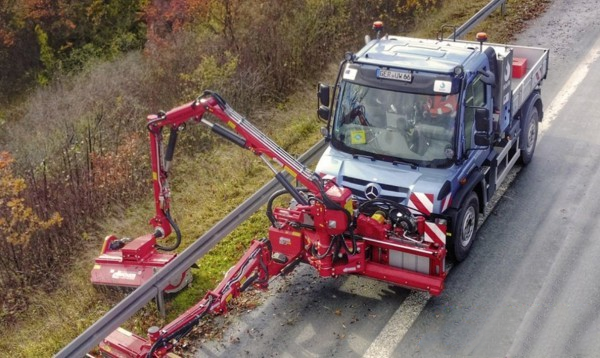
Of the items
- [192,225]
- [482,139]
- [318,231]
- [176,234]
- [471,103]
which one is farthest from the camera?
[192,225]

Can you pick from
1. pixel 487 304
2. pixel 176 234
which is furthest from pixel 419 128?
pixel 176 234

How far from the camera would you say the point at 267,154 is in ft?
28.3

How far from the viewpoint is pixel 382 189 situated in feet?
29.8

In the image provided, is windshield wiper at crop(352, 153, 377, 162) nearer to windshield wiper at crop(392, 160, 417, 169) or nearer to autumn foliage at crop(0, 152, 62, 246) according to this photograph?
windshield wiper at crop(392, 160, 417, 169)

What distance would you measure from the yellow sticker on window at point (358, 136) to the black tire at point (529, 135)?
3.42 m

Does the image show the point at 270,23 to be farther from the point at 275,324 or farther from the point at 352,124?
the point at 275,324

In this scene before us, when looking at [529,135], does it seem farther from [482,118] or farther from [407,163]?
[407,163]

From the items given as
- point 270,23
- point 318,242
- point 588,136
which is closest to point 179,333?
point 318,242

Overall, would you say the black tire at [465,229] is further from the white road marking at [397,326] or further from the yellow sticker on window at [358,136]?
the yellow sticker on window at [358,136]

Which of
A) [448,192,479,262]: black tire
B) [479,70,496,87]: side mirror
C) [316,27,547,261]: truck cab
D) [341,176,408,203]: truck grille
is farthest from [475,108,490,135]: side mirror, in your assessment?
[341,176,408,203]: truck grille

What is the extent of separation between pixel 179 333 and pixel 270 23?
11.2 meters

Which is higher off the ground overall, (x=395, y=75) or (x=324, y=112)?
(x=395, y=75)

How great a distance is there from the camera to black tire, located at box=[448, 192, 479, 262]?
9.07 m

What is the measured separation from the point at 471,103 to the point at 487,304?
2595mm
